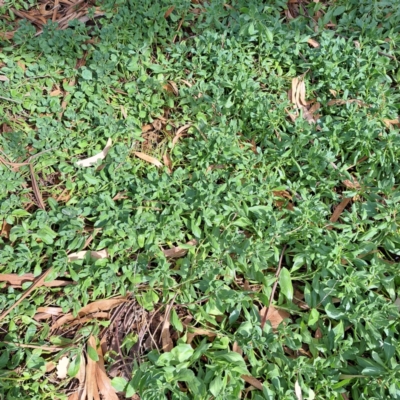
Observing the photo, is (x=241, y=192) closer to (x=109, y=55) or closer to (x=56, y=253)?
(x=56, y=253)

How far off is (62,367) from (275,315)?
3.25 feet

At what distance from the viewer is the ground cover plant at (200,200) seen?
198cm

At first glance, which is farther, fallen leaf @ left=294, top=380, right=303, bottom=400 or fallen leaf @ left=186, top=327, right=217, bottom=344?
fallen leaf @ left=186, top=327, right=217, bottom=344

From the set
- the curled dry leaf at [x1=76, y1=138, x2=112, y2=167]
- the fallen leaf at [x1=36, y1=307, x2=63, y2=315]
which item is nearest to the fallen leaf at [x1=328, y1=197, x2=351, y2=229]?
the curled dry leaf at [x1=76, y1=138, x2=112, y2=167]

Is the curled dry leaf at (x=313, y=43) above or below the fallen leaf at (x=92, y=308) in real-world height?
above

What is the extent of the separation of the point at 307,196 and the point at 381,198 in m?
0.37

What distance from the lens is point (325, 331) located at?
2049 millimetres

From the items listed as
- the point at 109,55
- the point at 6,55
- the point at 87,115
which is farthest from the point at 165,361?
the point at 6,55

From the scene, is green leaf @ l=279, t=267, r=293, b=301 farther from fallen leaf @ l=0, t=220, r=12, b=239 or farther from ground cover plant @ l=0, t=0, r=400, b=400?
fallen leaf @ l=0, t=220, r=12, b=239

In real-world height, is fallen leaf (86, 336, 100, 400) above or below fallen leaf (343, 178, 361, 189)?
below

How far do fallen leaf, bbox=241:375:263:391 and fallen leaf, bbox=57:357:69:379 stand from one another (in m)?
0.78

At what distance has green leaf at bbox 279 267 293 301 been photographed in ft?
7.00

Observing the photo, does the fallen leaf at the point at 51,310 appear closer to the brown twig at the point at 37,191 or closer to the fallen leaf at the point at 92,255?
the fallen leaf at the point at 92,255

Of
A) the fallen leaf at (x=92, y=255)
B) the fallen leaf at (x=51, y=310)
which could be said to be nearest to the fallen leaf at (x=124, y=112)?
the fallen leaf at (x=92, y=255)
